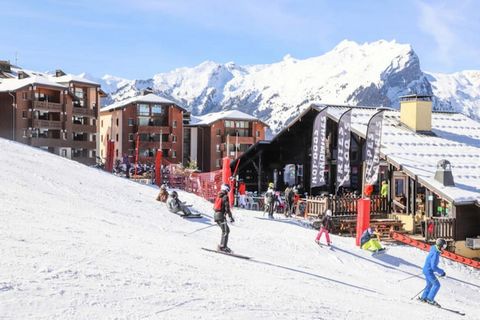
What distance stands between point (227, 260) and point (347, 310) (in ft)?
12.7

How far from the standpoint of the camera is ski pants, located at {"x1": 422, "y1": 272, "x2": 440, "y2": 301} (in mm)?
12586

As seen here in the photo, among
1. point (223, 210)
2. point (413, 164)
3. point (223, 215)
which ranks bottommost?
point (223, 215)

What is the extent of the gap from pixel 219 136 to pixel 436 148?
4842cm

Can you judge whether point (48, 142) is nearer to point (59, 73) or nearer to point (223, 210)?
point (59, 73)

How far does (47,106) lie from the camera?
51938 millimetres

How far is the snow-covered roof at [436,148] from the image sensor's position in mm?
21359

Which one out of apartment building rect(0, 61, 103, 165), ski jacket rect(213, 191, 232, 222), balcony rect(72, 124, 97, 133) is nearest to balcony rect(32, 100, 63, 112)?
apartment building rect(0, 61, 103, 165)

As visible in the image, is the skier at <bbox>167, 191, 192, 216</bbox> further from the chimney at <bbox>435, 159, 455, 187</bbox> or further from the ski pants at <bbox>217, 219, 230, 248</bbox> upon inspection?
the chimney at <bbox>435, 159, 455, 187</bbox>

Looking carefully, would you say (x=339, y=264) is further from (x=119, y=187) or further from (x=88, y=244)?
(x=119, y=187)

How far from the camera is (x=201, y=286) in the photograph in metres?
10.1

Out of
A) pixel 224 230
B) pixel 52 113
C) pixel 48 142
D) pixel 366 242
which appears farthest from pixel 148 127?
pixel 224 230

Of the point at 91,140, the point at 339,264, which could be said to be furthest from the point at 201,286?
the point at 91,140

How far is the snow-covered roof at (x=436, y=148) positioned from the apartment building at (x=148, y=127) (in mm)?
38569

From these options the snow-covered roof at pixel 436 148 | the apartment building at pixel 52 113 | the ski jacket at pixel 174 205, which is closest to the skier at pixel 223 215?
the ski jacket at pixel 174 205
